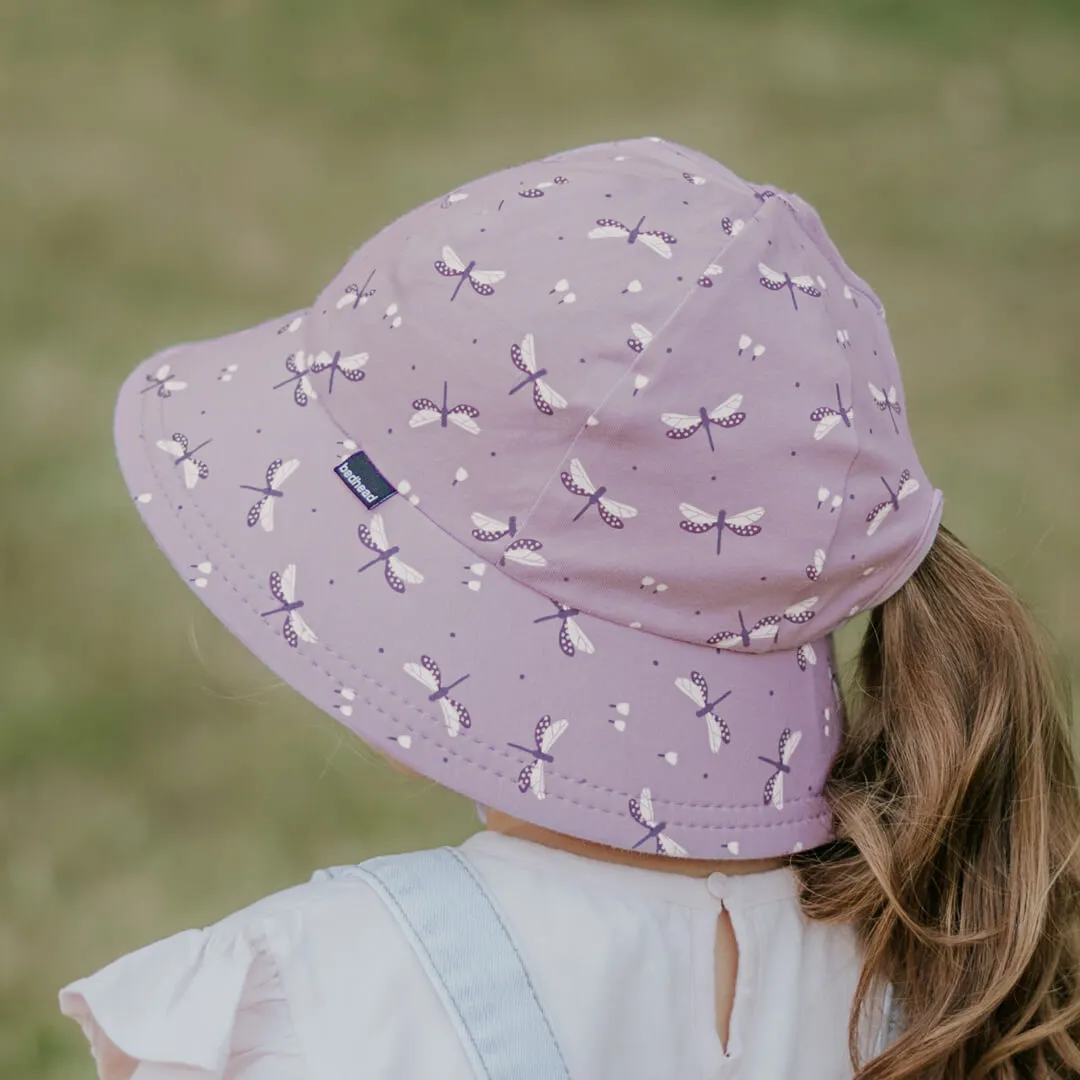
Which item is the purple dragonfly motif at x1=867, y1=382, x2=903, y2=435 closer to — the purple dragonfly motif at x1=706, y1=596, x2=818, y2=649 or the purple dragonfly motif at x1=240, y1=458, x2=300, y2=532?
the purple dragonfly motif at x1=706, y1=596, x2=818, y2=649

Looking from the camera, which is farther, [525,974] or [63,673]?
[63,673]

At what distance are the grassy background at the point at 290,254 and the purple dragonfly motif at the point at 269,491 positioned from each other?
0.86 meters

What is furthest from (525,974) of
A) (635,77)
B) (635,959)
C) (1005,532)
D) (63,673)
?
(635,77)

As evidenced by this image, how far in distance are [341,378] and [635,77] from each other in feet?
9.18

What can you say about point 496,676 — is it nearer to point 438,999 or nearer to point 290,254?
point 438,999

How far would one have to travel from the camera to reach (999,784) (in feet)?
3.45

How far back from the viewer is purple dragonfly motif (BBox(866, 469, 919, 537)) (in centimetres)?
95

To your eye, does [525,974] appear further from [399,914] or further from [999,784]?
[999,784]

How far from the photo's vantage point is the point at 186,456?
1043 mm

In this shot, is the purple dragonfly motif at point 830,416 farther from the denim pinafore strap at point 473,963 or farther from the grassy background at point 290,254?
the grassy background at point 290,254

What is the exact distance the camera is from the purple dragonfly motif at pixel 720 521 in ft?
2.93

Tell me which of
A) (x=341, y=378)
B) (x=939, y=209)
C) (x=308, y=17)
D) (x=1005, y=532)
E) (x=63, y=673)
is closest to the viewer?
(x=341, y=378)

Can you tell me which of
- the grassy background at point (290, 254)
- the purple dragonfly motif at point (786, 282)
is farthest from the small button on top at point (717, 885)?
the grassy background at point (290, 254)

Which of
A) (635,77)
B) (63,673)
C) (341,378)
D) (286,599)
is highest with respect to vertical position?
(635,77)
